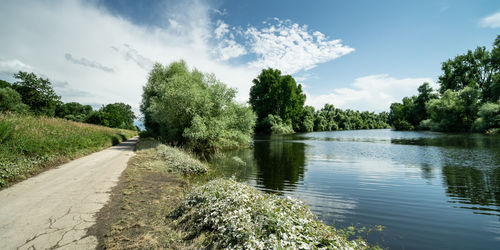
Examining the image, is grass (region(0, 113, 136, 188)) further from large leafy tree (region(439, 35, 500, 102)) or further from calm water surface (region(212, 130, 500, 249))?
large leafy tree (region(439, 35, 500, 102))

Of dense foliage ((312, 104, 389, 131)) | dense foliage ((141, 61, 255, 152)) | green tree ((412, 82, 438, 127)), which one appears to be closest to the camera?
dense foliage ((141, 61, 255, 152))

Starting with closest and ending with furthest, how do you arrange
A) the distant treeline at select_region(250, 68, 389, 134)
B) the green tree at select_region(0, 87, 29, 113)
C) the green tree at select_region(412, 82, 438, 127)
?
the green tree at select_region(0, 87, 29, 113) → the distant treeline at select_region(250, 68, 389, 134) → the green tree at select_region(412, 82, 438, 127)

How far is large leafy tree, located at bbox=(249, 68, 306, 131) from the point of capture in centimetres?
6206

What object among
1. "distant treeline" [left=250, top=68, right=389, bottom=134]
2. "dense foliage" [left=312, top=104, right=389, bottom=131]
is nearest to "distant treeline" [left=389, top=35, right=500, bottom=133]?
"dense foliage" [left=312, top=104, right=389, bottom=131]

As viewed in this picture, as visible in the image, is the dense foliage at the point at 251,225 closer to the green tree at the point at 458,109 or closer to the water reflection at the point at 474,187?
the water reflection at the point at 474,187

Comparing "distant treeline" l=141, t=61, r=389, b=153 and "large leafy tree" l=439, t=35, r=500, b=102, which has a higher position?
"large leafy tree" l=439, t=35, r=500, b=102

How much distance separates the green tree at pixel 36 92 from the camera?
4209cm

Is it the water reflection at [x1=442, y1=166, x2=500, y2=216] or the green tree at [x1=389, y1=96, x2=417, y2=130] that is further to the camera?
the green tree at [x1=389, y1=96, x2=417, y2=130]

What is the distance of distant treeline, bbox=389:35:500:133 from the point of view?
39438mm

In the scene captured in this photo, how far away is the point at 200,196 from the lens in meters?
5.45

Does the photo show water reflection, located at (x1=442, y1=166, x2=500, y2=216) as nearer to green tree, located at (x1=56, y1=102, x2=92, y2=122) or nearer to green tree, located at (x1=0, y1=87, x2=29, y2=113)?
green tree, located at (x1=0, y1=87, x2=29, y2=113)

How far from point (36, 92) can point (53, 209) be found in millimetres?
55631

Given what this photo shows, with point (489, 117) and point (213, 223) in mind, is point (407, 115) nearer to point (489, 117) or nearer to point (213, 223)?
point (489, 117)

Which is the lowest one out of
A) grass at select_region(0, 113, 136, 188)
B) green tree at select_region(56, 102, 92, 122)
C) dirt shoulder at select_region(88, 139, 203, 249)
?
dirt shoulder at select_region(88, 139, 203, 249)
